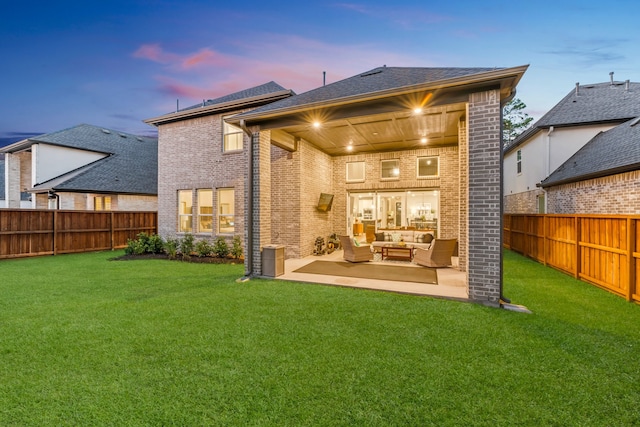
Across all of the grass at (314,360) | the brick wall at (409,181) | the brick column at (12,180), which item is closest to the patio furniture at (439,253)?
the brick wall at (409,181)

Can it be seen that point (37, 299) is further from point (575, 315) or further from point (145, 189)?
point (145, 189)

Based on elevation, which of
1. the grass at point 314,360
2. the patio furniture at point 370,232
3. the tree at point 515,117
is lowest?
the grass at point 314,360

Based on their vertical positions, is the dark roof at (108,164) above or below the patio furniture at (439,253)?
above

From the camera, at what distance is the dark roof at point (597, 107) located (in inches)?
464

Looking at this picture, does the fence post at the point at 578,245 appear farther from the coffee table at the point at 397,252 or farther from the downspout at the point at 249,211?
the downspout at the point at 249,211

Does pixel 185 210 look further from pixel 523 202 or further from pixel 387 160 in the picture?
pixel 523 202

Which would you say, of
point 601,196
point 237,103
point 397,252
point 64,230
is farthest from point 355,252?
point 64,230

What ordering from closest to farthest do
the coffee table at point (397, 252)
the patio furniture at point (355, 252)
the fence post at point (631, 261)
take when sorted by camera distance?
the fence post at point (631, 261), the patio furniture at point (355, 252), the coffee table at point (397, 252)

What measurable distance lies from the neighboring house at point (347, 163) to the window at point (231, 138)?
52 millimetres

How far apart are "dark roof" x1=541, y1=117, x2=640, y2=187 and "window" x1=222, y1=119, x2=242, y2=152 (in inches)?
474

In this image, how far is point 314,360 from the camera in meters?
3.06

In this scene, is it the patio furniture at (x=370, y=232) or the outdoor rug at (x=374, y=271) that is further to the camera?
the patio furniture at (x=370, y=232)

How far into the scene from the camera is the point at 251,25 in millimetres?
11250

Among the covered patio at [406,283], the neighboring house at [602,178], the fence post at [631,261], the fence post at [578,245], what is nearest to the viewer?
the fence post at [631,261]
